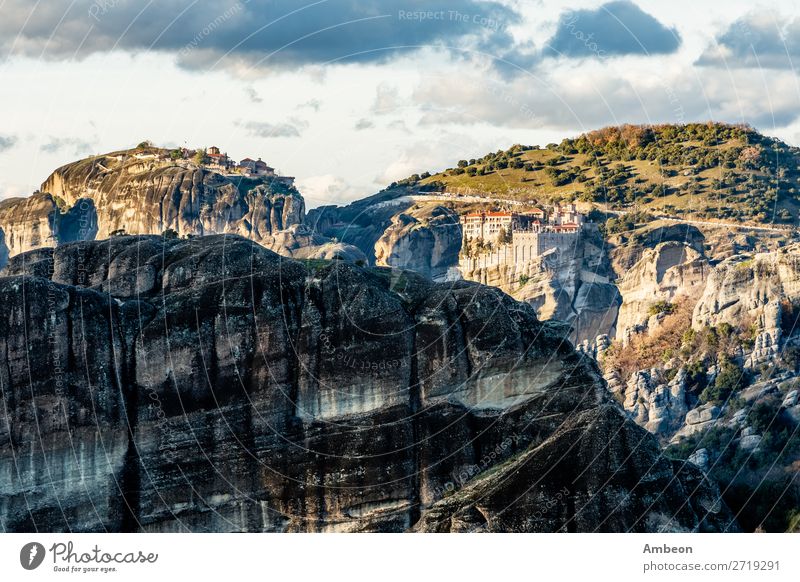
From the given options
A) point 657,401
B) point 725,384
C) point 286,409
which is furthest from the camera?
point 657,401

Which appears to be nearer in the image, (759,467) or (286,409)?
(286,409)

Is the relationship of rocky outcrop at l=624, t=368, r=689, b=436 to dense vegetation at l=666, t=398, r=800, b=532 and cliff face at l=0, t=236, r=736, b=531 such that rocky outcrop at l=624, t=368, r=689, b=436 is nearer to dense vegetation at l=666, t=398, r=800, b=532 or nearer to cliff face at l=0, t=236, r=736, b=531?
dense vegetation at l=666, t=398, r=800, b=532

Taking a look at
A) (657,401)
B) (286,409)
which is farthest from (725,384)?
(286,409)

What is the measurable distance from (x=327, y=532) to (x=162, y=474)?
7.82m

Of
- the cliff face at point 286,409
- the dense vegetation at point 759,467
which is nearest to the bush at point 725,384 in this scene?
the dense vegetation at point 759,467

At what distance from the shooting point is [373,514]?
8344 cm

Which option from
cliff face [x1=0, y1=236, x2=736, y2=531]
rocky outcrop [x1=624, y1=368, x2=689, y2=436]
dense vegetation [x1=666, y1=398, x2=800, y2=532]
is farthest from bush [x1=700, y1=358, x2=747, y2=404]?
cliff face [x1=0, y1=236, x2=736, y2=531]

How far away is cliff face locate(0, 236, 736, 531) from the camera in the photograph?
268 ft

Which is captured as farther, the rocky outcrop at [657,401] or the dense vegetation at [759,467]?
the rocky outcrop at [657,401]

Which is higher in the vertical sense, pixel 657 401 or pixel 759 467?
pixel 759 467

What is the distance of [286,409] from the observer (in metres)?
84.0

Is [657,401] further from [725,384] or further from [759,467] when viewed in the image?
[759,467]

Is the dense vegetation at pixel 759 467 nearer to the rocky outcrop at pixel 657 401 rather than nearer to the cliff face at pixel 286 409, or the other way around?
the cliff face at pixel 286 409

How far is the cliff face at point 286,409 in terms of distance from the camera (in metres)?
81.6
